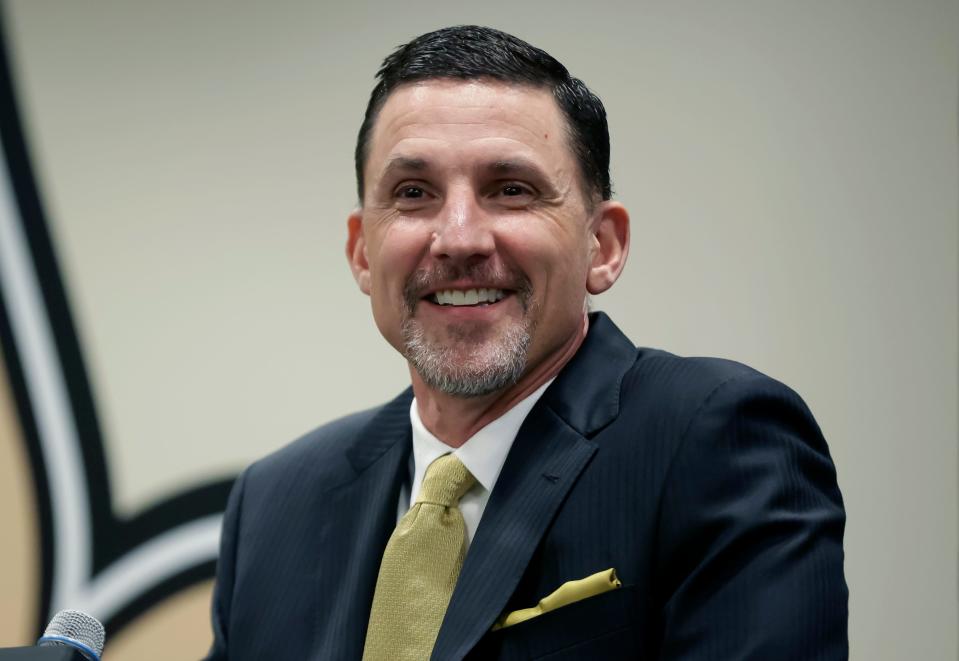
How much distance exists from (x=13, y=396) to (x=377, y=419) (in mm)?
1208

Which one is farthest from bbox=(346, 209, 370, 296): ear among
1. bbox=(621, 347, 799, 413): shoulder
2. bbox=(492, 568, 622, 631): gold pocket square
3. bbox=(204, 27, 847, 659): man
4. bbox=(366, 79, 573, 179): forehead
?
bbox=(492, 568, 622, 631): gold pocket square

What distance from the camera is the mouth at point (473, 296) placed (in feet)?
4.36

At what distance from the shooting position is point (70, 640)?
911mm

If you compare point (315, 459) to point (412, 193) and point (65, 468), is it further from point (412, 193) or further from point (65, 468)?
point (65, 468)

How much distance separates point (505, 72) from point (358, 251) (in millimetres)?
340

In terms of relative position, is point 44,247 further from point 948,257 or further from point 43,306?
point 948,257

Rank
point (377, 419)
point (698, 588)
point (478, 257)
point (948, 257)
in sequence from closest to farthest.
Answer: point (698, 588) → point (478, 257) → point (377, 419) → point (948, 257)

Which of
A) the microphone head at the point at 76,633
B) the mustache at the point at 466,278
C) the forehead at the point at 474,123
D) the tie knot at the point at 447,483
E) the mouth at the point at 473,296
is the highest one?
the forehead at the point at 474,123

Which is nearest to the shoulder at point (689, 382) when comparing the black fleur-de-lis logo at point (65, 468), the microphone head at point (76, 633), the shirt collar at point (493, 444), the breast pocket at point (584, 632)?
the shirt collar at point (493, 444)

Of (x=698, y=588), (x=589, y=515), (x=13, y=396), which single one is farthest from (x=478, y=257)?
(x=13, y=396)

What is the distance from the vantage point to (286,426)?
7.77ft

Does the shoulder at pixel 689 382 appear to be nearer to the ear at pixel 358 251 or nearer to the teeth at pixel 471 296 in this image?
the teeth at pixel 471 296

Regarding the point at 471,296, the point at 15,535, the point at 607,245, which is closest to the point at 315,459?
the point at 471,296

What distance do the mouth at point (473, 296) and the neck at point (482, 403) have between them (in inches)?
4.4
